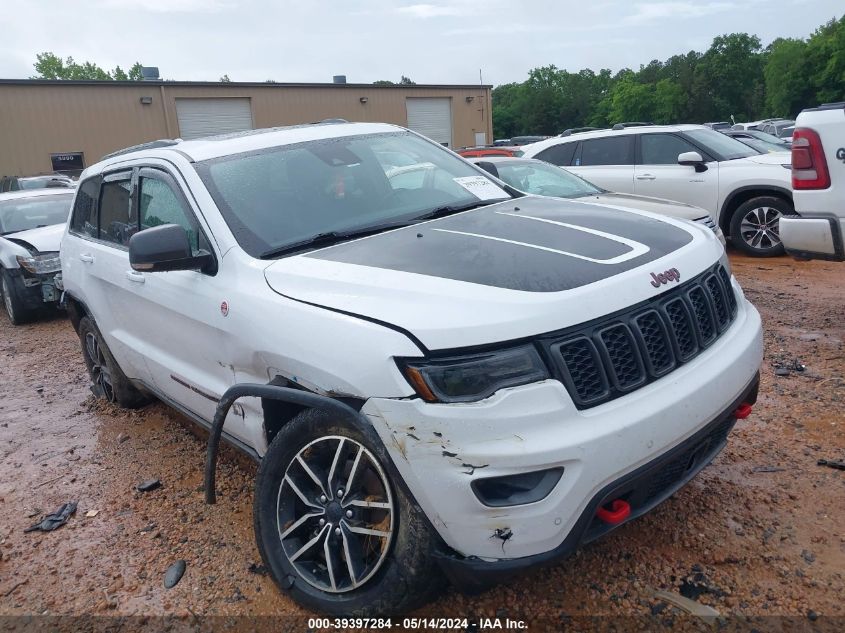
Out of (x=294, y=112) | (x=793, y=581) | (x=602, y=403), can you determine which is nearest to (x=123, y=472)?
(x=602, y=403)

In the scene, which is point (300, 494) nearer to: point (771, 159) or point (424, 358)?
point (424, 358)

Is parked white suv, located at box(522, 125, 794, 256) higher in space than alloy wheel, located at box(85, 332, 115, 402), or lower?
higher

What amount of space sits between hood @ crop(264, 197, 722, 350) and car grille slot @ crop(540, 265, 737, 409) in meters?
0.05

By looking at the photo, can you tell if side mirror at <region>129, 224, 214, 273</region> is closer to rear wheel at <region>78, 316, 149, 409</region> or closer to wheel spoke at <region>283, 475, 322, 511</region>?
wheel spoke at <region>283, 475, 322, 511</region>

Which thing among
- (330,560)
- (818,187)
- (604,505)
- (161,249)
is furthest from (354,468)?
(818,187)

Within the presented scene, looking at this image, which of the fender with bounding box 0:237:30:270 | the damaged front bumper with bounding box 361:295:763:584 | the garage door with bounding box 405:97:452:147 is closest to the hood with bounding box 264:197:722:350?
the damaged front bumper with bounding box 361:295:763:584

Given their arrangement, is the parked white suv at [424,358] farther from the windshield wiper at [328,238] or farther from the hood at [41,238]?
the hood at [41,238]

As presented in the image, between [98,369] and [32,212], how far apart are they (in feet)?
18.3

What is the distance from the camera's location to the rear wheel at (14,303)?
27.5ft

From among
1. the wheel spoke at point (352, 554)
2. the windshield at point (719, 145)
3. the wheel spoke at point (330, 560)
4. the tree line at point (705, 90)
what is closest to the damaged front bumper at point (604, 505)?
the wheel spoke at point (352, 554)

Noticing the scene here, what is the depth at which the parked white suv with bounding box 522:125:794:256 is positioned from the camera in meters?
8.40

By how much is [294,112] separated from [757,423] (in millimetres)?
30943

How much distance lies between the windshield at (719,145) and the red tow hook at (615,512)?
7776mm

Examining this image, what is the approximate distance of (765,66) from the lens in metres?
80.6
